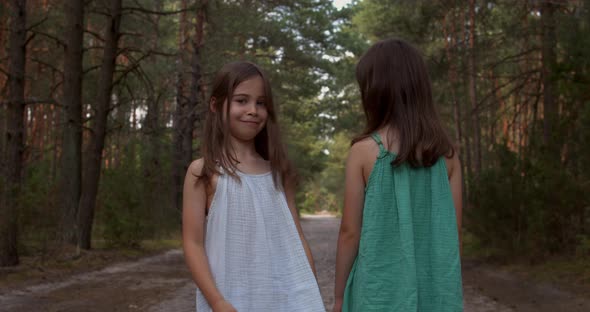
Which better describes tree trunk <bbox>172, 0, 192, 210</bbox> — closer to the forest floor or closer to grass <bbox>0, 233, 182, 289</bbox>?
grass <bbox>0, 233, 182, 289</bbox>

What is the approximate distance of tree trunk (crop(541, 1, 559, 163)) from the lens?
10.9 meters

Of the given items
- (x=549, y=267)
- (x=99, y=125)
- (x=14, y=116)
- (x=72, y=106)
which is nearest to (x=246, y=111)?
(x=14, y=116)

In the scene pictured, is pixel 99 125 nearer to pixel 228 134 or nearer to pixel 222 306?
pixel 228 134

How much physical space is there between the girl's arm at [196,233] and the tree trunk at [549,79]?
30.3 ft

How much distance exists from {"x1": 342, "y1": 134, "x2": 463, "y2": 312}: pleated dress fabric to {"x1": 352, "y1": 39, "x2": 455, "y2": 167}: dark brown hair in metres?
0.07

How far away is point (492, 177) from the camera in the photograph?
1176cm

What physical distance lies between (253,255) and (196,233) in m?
0.21

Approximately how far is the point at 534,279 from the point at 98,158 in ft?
28.6

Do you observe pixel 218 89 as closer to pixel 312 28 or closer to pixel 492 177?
pixel 492 177

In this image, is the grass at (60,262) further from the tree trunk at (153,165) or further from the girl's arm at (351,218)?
the girl's arm at (351,218)

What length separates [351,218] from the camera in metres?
2.68

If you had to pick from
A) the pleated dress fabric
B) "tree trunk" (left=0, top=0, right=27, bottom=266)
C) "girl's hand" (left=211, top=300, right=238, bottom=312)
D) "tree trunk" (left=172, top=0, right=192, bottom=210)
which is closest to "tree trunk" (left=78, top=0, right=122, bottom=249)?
"tree trunk" (left=0, top=0, right=27, bottom=266)

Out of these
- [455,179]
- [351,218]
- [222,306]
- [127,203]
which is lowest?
[127,203]

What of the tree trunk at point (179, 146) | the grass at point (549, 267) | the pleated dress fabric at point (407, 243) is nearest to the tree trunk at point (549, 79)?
the grass at point (549, 267)
